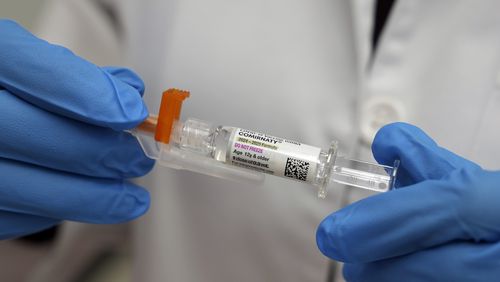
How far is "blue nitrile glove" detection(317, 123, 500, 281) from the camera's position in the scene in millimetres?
499

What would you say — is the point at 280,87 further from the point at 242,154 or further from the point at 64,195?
the point at 64,195

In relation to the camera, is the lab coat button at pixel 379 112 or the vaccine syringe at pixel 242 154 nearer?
the vaccine syringe at pixel 242 154

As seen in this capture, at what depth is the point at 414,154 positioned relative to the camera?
0.55 m

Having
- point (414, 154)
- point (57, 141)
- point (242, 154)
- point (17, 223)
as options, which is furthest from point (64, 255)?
point (414, 154)

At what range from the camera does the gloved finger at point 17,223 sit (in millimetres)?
638

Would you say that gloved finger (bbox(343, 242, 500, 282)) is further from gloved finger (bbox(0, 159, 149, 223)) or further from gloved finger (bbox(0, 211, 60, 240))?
gloved finger (bbox(0, 211, 60, 240))

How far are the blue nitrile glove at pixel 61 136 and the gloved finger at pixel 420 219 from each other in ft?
0.84

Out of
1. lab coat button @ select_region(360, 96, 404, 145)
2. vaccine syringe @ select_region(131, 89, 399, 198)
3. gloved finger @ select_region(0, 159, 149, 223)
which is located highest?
lab coat button @ select_region(360, 96, 404, 145)

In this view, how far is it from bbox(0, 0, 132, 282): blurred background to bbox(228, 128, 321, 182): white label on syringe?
42 centimetres

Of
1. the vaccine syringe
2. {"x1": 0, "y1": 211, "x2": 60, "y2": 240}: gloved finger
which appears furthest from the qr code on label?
{"x1": 0, "y1": 211, "x2": 60, "y2": 240}: gloved finger

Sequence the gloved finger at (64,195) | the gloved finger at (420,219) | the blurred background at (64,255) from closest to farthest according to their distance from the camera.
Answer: the gloved finger at (420,219) → the gloved finger at (64,195) → the blurred background at (64,255)

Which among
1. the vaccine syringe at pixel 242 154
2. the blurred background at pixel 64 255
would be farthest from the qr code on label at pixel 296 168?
the blurred background at pixel 64 255

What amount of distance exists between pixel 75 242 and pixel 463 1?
2.25 feet

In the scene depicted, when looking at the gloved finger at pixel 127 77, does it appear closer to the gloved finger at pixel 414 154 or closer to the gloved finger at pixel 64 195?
the gloved finger at pixel 64 195
